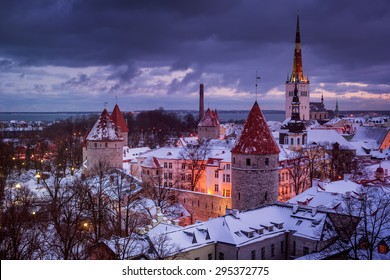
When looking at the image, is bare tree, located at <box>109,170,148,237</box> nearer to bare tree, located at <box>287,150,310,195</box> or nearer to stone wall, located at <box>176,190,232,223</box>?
stone wall, located at <box>176,190,232,223</box>

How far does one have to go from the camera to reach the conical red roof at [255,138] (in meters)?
10.8

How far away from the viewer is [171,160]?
16922 millimetres

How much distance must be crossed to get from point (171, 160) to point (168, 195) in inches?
165

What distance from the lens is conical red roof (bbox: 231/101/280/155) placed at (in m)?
10.8

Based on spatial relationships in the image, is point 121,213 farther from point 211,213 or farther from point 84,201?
point 211,213

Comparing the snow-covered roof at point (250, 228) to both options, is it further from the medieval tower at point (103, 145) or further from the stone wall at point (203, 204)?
the medieval tower at point (103, 145)

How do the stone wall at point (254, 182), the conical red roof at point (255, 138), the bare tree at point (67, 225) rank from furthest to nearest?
the conical red roof at point (255, 138), the stone wall at point (254, 182), the bare tree at point (67, 225)

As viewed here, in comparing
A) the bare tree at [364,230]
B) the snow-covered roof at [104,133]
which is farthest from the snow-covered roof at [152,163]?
the bare tree at [364,230]

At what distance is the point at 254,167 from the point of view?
35.2ft

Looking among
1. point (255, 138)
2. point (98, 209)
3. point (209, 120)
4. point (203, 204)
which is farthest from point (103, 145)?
point (209, 120)

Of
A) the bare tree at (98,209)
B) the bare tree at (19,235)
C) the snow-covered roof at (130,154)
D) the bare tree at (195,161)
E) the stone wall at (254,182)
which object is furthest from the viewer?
the snow-covered roof at (130,154)

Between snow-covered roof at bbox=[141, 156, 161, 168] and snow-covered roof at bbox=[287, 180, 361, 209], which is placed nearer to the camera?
snow-covered roof at bbox=[287, 180, 361, 209]

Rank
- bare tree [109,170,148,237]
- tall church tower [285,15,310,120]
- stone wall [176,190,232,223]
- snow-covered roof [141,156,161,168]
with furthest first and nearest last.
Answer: tall church tower [285,15,310,120], snow-covered roof [141,156,161,168], stone wall [176,190,232,223], bare tree [109,170,148,237]

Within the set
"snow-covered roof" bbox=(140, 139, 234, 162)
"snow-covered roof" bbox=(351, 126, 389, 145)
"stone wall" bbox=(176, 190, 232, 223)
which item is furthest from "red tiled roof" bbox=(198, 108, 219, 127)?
"stone wall" bbox=(176, 190, 232, 223)
